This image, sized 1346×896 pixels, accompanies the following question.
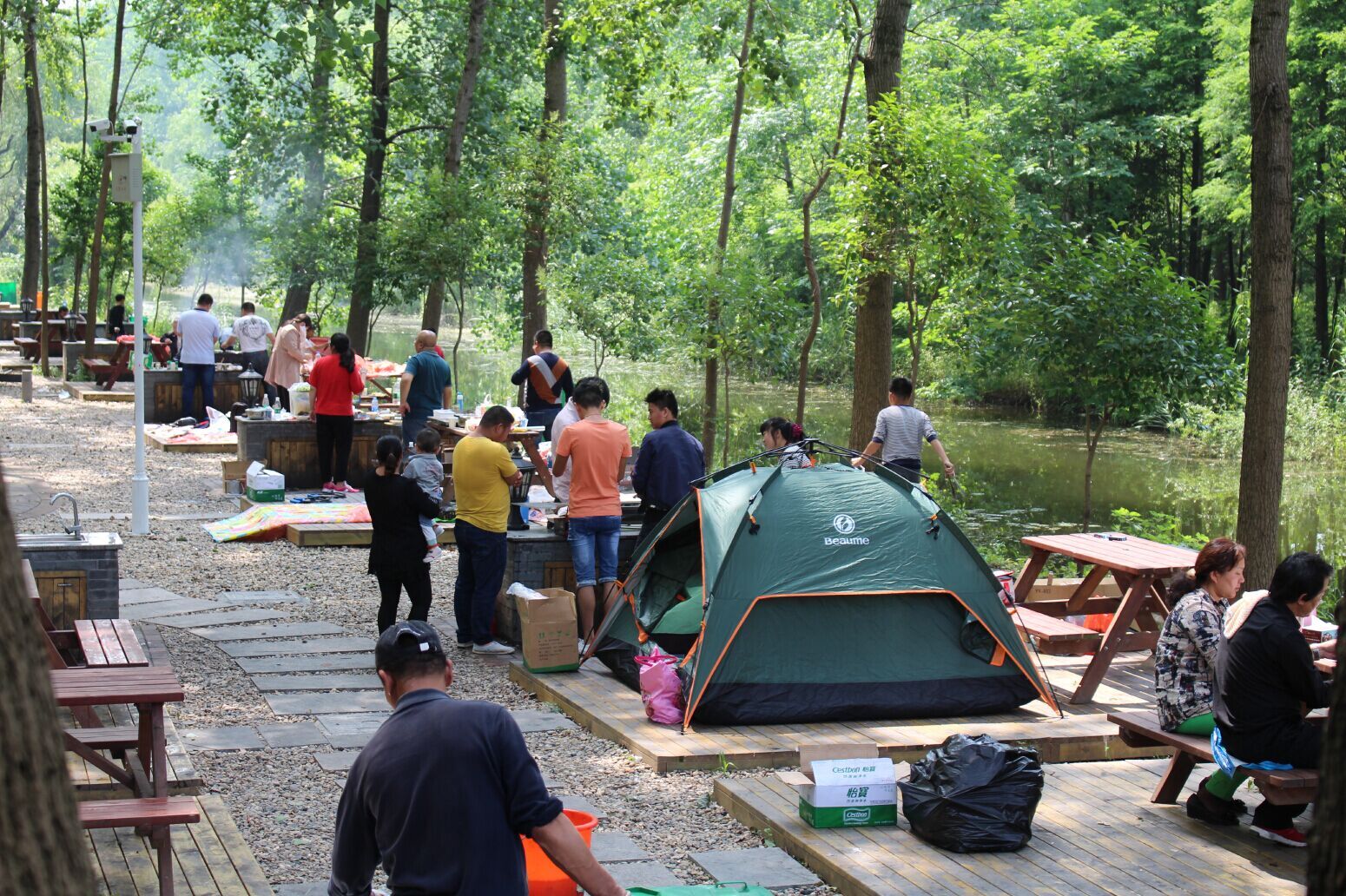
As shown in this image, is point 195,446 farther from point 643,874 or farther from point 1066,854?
point 1066,854

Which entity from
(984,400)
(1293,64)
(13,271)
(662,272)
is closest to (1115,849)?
(662,272)

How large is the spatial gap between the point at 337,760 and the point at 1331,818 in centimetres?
555

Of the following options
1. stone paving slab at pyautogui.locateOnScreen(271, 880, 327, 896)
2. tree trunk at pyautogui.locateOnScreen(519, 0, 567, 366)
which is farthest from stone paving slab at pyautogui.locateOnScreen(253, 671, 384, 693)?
tree trunk at pyautogui.locateOnScreen(519, 0, 567, 366)

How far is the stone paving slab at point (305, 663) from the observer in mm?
8375

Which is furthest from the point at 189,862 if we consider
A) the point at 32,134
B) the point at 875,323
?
the point at 32,134

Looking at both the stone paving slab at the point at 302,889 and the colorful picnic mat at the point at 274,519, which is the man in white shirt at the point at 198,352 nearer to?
the colorful picnic mat at the point at 274,519

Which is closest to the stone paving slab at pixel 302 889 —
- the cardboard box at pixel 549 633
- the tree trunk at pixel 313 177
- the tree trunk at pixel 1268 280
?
the cardboard box at pixel 549 633

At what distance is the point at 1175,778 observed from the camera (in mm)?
6141

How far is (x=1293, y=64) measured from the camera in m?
27.9

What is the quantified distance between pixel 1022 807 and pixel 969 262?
921cm

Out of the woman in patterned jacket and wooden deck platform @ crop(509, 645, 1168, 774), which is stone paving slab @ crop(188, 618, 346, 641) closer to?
wooden deck platform @ crop(509, 645, 1168, 774)

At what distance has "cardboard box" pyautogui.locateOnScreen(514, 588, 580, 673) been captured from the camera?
830 cm

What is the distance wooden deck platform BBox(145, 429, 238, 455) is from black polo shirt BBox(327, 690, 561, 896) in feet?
49.1

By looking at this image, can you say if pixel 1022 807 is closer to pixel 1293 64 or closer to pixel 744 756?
pixel 744 756
